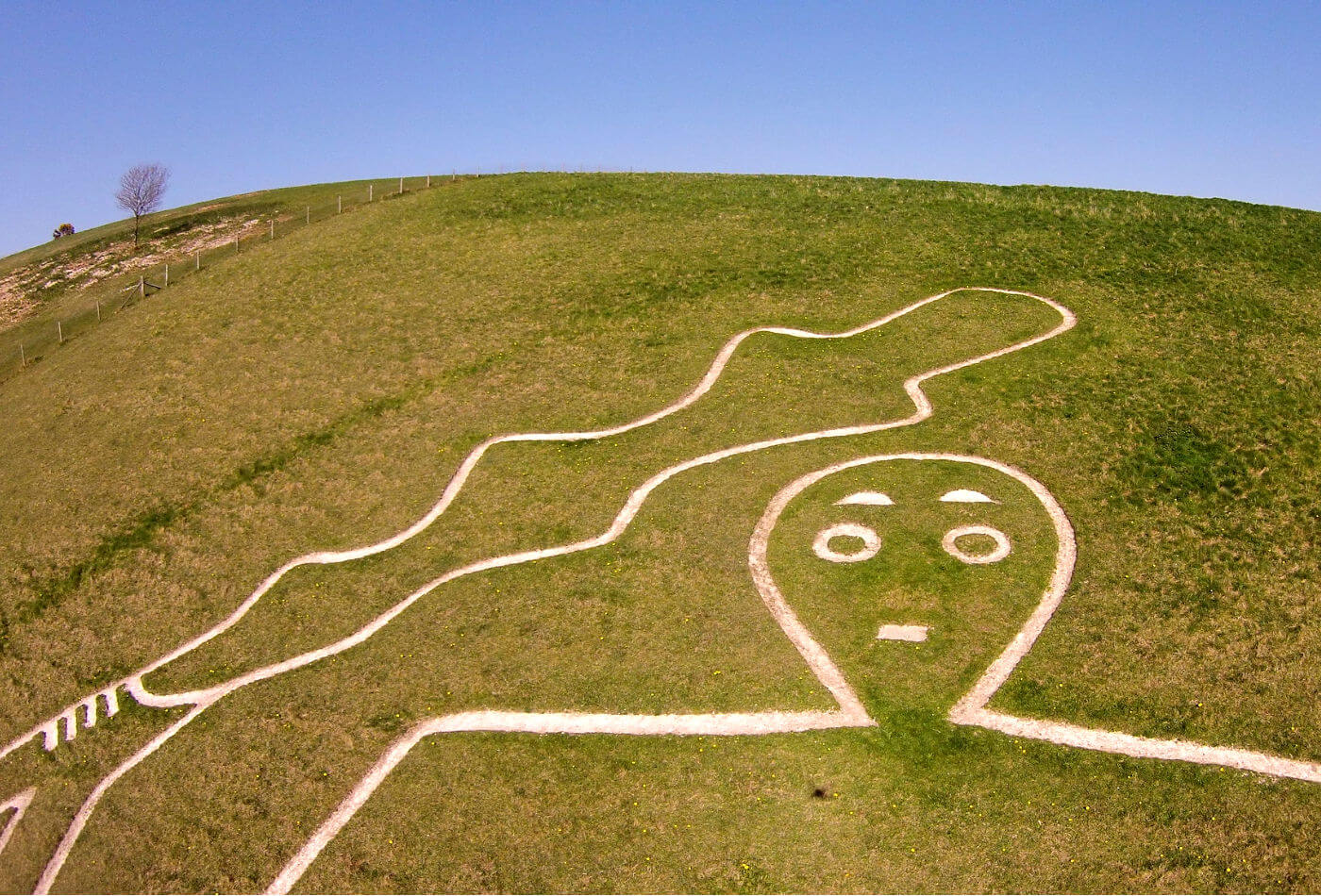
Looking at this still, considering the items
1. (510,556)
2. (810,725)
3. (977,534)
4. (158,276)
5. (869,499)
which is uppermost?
(158,276)

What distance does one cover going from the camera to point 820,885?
25.1 m

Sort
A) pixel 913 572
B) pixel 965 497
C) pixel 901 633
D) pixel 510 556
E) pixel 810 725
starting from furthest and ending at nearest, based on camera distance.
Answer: pixel 965 497
pixel 510 556
pixel 913 572
pixel 901 633
pixel 810 725

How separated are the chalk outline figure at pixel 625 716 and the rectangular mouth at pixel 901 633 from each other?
2.27 metres

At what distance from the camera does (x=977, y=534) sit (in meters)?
36.8

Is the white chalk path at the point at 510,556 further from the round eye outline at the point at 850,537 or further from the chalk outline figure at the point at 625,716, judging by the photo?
the round eye outline at the point at 850,537

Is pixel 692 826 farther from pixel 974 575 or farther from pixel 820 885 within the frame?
pixel 974 575

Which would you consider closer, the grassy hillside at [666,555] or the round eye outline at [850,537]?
the grassy hillside at [666,555]

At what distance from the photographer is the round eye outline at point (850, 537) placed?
3594 centimetres

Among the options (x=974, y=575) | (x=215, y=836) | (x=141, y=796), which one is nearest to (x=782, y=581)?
(x=974, y=575)

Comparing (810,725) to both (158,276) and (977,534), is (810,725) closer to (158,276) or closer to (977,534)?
(977,534)

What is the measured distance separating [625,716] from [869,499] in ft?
46.7

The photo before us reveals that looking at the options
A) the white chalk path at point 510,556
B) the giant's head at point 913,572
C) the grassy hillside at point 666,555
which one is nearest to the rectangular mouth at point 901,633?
the giant's head at point 913,572

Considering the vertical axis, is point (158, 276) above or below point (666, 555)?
above

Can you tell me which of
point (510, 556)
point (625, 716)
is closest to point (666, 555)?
point (510, 556)
